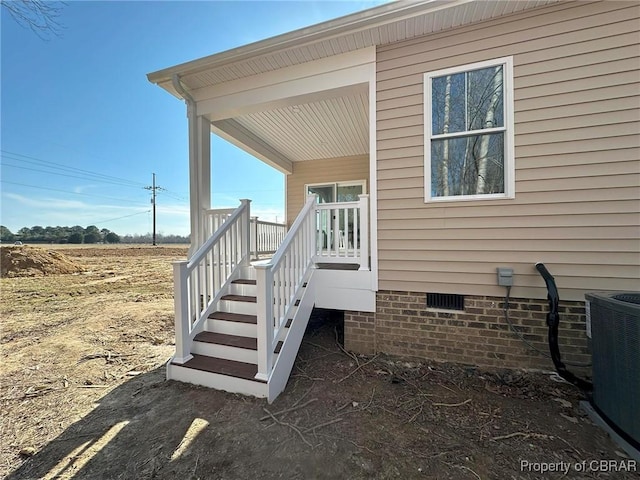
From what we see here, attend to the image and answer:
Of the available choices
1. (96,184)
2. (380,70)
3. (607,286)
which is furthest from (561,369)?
(96,184)

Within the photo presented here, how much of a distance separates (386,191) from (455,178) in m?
0.82

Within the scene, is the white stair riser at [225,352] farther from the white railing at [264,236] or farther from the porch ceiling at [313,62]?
the porch ceiling at [313,62]

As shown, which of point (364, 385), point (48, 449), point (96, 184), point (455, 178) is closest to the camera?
point (48, 449)

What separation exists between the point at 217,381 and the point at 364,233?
7.73ft

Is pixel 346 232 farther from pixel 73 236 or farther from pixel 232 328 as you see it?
pixel 73 236

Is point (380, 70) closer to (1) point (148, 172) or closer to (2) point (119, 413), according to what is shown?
(2) point (119, 413)

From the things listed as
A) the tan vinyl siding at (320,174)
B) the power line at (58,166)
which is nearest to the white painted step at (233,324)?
the tan vinyl siding at (320,174)

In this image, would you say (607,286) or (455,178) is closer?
(607,286)

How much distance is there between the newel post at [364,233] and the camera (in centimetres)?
335

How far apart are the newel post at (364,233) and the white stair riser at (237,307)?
1514mm

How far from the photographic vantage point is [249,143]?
5.62 m

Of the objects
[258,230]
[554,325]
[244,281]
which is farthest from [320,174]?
[554,325]

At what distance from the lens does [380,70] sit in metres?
3.36

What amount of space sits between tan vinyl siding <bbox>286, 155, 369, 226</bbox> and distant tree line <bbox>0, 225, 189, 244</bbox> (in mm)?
29637
